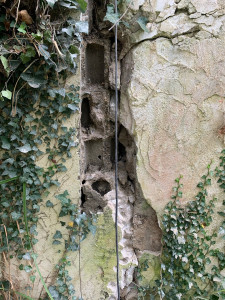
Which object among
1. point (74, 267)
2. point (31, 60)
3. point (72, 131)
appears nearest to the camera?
point (31, 60)

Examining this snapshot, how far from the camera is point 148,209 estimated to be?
1.89m

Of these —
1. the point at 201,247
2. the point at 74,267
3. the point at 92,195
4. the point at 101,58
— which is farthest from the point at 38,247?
the point at 101,58

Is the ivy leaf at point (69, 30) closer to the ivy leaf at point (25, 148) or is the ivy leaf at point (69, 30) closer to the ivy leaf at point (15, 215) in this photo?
the ivy leaf at point (25, 148)

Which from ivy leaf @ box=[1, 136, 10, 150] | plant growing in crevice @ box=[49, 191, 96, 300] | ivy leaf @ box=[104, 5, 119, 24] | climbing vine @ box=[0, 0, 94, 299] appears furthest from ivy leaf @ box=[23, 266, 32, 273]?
ivy leaf @ box=[104, 5, 119, 24]

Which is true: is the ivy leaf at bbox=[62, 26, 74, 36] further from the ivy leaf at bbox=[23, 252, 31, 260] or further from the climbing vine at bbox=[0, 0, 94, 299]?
the ivy leaf at bbox=[23, 252, 31, 260]

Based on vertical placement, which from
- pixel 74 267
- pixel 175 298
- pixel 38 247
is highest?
pixel 38 247

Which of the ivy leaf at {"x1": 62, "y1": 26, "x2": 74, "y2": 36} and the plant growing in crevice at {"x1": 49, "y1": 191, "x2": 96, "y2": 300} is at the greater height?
the ivy leaf at {"x1": 62, "y1": 26, "x2": 74, "y2": 36}

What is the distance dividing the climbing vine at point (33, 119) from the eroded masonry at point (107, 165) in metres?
0.18

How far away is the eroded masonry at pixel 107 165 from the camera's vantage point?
6.19ft

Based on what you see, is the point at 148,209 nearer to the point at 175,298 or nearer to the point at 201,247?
the point at 201,247

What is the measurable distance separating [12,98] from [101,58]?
674 millimetres

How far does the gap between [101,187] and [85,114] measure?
526mm

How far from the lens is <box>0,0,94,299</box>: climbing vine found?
152 centimetres

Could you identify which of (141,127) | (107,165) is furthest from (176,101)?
(107,165)
